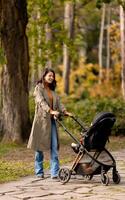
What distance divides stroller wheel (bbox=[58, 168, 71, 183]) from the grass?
44.8 inches

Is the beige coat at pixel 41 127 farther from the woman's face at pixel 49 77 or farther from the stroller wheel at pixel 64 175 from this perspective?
the stroller wheel at pixel 64 175

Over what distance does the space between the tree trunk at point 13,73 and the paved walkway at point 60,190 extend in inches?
251

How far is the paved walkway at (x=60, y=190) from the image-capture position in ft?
32.4

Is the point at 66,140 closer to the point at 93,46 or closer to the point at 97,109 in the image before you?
Result: the point at 97,109

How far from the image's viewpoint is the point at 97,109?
2319cm

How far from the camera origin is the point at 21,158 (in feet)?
50.8

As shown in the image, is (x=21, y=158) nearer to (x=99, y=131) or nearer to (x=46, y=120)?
(x=46, y=120)

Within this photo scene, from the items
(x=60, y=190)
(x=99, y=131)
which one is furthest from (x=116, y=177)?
(x=60, y=190)

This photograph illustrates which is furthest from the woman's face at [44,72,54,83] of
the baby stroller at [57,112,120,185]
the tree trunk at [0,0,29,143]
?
the tree trunk at [0,0,29,143]

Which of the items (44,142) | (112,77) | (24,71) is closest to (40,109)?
(44,142)

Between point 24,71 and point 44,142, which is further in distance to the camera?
point 24,71

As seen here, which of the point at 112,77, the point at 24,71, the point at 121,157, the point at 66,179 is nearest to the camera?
the point at 66,179

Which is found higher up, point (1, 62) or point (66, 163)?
point (1, 62)

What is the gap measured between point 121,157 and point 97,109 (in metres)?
8.08
